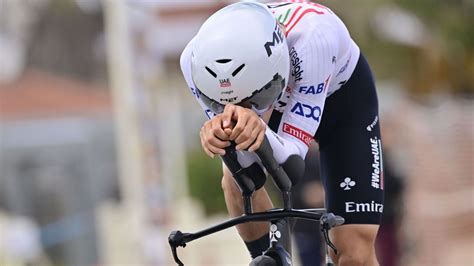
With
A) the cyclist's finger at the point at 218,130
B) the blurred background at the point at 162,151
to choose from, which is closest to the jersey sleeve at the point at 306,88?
the cyclist's finger at the point at 218,130

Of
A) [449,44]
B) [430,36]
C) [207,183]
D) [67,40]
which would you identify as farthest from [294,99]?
[67,40]

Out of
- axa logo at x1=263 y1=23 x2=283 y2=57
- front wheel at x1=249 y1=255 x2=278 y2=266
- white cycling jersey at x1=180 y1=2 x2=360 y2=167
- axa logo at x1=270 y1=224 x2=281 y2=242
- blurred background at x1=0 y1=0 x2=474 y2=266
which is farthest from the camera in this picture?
blurred background at x1=0 y1=0 x2=474 y2=266

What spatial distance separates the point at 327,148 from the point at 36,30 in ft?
134

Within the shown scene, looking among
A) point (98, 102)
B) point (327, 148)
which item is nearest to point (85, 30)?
point (98, 102)

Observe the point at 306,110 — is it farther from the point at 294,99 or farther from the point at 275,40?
the point at 275,40

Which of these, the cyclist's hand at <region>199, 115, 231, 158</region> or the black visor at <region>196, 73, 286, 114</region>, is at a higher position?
the black visor at <region>196, 73, 286, 114</region>

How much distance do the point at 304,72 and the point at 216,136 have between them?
789 millimetres

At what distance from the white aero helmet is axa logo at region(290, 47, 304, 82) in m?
0.23

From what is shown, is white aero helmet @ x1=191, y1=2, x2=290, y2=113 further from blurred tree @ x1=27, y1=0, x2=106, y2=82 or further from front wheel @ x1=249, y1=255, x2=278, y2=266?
blurred tree @ x1=27, y1=0, x2=106, y2=82

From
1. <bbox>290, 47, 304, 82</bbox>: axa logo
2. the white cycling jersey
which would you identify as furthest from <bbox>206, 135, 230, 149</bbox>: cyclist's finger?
<bbox>290, 47, 304, 82</bbox>: axa logo

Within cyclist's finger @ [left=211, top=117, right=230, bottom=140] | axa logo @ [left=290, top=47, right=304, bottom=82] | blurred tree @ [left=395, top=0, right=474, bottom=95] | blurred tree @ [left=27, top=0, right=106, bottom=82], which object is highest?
blurred tree @ [left=27, top=0, right=106, bottom=82]

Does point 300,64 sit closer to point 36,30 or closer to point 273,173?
point 273,173

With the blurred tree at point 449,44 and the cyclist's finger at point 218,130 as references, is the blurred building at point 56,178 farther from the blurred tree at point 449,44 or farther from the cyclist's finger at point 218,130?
the cyclist's finger at point 218,130

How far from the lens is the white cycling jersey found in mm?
6152
